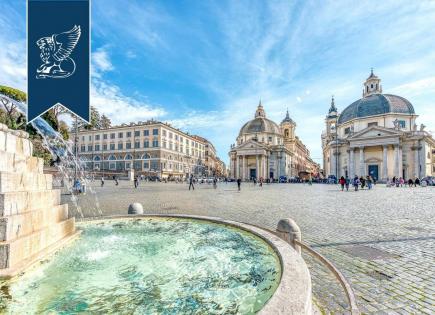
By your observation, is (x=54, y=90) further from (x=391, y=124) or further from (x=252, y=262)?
(x=391, y=124)

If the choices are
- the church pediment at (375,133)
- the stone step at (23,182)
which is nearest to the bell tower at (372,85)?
the church pediment at (375,133)

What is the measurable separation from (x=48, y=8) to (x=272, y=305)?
8014 millimetres

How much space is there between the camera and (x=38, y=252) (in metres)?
3.81

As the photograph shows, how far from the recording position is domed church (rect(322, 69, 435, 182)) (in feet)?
150

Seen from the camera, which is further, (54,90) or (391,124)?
(391,124)

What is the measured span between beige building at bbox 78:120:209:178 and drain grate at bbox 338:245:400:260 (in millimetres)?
59268

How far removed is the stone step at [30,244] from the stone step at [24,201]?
438 millimetres

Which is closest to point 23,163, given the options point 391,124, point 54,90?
point 54,90

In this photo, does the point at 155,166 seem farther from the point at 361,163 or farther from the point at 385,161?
the point at 385,161

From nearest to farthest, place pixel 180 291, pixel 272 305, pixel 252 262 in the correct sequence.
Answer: pixel 272 305 → pixel 180 291 → pixel 252 262

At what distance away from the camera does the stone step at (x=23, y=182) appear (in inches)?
140

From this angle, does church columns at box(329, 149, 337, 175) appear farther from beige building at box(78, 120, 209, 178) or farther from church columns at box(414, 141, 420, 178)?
beige building at box(78, 120, 209, 178)

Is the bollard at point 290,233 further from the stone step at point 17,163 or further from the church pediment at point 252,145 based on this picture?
the church pediment at point 252,145

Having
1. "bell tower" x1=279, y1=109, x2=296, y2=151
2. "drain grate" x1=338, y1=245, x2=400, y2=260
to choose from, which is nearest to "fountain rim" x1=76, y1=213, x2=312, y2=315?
"drain grate" x1=338, y1=245, x2=400, y2=260
